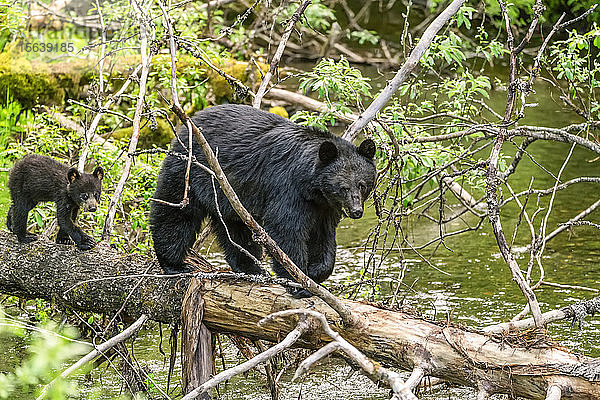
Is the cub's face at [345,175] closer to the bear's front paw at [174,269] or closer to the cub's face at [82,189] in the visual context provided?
the bear's front paw at [174,269]

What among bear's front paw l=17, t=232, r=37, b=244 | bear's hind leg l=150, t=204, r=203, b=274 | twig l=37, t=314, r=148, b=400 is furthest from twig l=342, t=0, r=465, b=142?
bear's front paw l=17, t=232, r=37, b=244

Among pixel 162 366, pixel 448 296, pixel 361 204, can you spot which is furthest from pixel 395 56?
pixel 361 204

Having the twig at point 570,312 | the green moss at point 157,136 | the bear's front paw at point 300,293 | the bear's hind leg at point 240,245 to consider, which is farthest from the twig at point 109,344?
the green moss at point 157,136

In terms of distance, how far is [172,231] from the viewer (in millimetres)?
5043

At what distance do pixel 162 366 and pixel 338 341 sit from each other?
324 centimetres

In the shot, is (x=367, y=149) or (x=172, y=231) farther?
(x=172, y=231)

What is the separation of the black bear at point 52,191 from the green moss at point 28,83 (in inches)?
193

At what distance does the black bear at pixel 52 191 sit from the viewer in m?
5.71

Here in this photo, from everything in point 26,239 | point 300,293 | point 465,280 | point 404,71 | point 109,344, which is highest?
point 404,71

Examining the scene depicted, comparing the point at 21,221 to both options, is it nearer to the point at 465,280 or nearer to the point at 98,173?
the point at 98,173

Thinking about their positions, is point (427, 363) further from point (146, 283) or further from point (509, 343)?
point (146, 283)

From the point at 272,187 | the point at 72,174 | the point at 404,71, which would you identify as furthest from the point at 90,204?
the point at 404,71

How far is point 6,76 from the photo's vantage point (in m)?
10.4

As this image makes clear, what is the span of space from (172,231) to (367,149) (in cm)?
135
